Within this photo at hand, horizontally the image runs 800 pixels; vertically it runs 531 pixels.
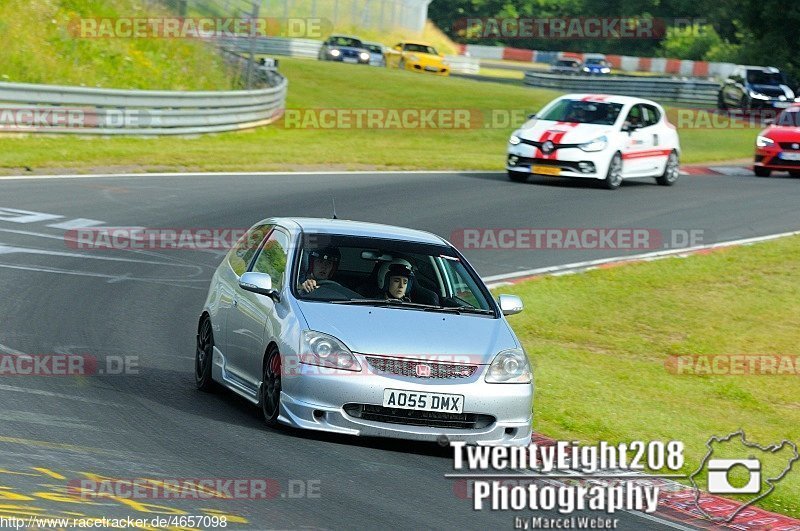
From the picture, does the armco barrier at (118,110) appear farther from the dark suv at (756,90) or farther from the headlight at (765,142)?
the dark suv at (756,90)

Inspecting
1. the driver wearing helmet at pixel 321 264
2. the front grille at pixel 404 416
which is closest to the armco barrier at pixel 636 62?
the driver wearing helmet at pixel 321 264

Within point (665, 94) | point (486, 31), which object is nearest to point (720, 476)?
point (665, 94)

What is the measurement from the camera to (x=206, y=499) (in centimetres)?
720

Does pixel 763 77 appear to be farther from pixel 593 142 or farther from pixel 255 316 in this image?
pixel 255 316

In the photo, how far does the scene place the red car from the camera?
96.5ft

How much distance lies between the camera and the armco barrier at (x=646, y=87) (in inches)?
2168

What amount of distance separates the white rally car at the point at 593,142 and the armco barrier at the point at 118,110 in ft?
24.7

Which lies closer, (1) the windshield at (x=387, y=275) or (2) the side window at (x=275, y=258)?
(1) the windshield at (x=387, y=275)

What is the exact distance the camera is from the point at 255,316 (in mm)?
9711

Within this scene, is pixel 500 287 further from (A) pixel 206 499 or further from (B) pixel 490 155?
(B) pixel 490 155

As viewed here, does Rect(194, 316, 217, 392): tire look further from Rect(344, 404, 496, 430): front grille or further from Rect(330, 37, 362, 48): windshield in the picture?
Rect(330, 37, 362, 48): windshield

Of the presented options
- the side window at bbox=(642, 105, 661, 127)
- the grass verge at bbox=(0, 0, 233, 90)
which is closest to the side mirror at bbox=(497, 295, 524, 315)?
the side window at bbox=(642, 105, 661, 127)

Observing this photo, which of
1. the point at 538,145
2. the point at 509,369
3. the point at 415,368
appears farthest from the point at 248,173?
the point at 415,368

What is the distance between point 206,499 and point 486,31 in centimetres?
9627
